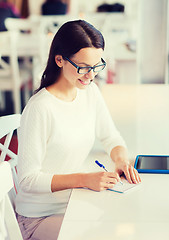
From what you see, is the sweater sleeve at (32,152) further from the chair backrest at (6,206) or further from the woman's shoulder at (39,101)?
the chair backrest at (6,206)

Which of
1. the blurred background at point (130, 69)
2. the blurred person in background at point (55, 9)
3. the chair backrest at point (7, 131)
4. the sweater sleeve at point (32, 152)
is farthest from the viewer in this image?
the blurred person in background at point (55, 9)

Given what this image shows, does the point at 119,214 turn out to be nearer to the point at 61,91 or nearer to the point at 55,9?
the point at 61,91

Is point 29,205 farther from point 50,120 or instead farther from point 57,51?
point 57,51

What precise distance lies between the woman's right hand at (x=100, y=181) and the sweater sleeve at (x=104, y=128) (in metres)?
0.37

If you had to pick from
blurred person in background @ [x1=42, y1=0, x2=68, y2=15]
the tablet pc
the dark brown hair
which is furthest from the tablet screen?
blurred person in background @ [x1=42, y1=0, x2=68, y2=15]

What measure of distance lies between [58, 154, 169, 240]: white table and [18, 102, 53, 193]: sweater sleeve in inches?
5.9

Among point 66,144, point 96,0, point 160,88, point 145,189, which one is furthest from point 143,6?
point 96,0

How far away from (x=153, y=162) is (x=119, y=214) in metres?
0.40

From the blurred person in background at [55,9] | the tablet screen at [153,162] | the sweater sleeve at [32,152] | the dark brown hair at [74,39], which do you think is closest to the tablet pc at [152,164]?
the tablet screen at [153,162]

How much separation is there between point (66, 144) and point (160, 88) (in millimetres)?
1378

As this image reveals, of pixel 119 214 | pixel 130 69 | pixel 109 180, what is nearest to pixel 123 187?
pixel 109 180

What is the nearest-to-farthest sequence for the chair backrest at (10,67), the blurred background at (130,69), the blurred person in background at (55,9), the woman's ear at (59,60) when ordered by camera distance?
the woman's ear at (59,60) < the blurred background at (130,69) < the chair backrest at (10,67) < the blurred person in background at (55,9)

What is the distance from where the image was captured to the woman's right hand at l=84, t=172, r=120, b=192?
118 centimetres

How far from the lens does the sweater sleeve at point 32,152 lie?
50.6 inches
